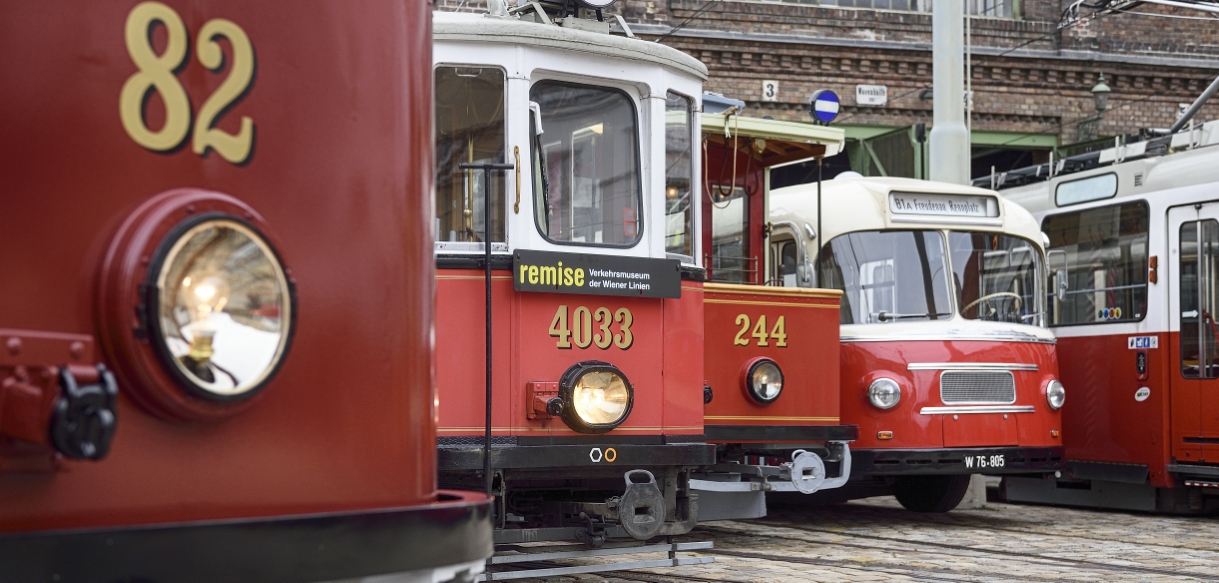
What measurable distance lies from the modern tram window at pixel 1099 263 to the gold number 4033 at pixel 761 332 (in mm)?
3711

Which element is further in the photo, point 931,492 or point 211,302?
point 931,492

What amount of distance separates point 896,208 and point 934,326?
98cm

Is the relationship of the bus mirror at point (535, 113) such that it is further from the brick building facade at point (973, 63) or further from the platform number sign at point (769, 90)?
the platform number sign at point (769, 90)

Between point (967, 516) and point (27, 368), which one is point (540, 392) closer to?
point (27, 368)

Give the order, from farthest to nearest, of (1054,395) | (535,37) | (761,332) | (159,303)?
(1054,395) → (761,332) → (535,37) → (159,303)

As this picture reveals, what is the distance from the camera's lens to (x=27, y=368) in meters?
2.42

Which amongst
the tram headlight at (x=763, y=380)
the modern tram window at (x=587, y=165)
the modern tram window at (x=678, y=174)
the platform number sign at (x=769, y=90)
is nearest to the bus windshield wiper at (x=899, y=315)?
the tram headlight at (x=763, y=380)

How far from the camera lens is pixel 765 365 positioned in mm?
9656

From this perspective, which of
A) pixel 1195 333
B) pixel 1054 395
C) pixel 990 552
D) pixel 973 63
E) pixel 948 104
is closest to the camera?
pixel 990 552

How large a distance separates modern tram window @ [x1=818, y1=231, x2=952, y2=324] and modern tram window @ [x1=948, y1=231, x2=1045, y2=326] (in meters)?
0.17

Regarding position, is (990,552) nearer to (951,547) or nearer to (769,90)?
(951,547)

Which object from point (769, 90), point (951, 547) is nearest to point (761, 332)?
point (951, 547)

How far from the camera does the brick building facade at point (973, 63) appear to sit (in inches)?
789

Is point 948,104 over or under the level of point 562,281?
over
